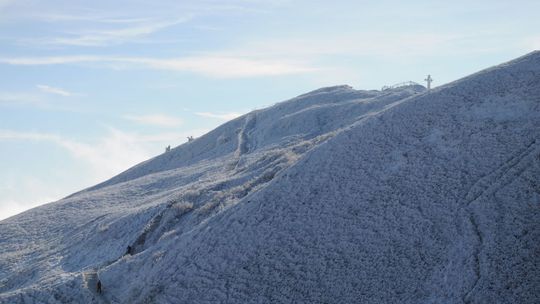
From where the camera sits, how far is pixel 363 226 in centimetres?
1897

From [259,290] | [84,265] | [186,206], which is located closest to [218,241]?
[259,290]

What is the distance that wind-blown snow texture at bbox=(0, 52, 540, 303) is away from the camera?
16859 mm

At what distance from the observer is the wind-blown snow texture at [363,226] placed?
1686cm

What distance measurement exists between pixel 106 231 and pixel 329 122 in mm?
16512

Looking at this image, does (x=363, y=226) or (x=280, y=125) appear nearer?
(x=363, y=226)

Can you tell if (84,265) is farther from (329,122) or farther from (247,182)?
(329,122)

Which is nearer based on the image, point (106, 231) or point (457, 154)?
point (457, 154)

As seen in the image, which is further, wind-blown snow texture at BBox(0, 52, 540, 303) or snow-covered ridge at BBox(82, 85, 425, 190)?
snow-covered ridge at BBox(82, 85, 425, 190)

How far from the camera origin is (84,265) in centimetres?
2481

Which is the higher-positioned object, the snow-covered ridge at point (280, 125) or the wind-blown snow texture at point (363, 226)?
the snow-covered ridge at point (280, 125)

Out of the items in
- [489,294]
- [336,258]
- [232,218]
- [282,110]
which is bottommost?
[489,294]

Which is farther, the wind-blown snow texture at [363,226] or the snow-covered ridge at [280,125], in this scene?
the snow-covered ridge at [280,125]

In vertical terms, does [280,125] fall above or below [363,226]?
above

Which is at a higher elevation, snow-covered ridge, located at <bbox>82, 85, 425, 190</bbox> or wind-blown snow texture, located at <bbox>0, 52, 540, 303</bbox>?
snow-covered ridge, located at <bbox>82, 85, 425, 190</bbox>
